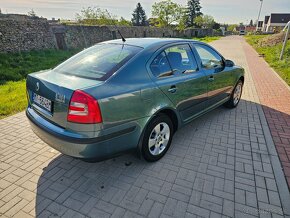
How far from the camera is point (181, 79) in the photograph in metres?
3.28

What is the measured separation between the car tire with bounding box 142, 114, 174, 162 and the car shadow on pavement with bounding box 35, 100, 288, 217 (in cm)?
15

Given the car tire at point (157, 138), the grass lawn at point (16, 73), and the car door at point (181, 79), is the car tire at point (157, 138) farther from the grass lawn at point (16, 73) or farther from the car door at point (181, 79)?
the grass lawn at point (16, 73)

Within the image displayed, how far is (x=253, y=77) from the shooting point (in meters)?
8.82

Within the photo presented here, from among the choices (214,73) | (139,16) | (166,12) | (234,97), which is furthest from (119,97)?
(139,16)

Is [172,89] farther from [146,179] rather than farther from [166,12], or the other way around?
[166,12]

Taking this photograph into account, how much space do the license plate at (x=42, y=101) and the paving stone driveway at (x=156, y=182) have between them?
99 centimetres

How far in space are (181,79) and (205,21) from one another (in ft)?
275

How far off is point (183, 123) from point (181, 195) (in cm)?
129

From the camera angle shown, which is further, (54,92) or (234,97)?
(234,97)

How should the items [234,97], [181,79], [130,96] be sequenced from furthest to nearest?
[234,97], [181,79], [130,96]

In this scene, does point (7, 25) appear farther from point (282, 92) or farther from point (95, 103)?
point (282, 92)

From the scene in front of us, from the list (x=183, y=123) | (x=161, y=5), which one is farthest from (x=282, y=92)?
(x=161, y=5)

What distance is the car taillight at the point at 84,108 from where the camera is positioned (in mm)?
2229

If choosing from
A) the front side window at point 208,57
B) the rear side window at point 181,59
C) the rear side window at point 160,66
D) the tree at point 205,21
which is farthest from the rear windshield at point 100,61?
the tree at point 205,21
